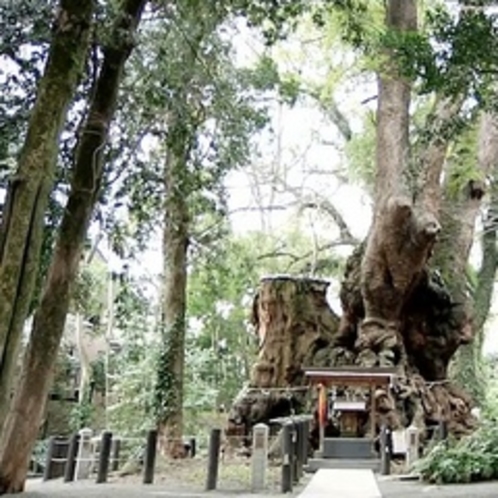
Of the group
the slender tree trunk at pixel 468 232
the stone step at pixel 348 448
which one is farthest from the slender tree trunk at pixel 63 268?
the slender tree trunk at pixel 468 232

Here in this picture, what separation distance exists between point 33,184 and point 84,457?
6.76m

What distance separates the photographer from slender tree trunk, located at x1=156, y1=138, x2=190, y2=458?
49.8 ft

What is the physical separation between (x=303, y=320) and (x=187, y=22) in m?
9.95

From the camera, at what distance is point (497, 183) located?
18266 mm

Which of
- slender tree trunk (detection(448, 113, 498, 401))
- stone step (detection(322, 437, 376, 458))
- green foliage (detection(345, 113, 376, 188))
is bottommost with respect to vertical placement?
stone step (detection(322, 437, 376, 458))

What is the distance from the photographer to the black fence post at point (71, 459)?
39.0ft

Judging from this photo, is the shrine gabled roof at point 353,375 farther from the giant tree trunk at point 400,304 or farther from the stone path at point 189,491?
the stone path at point 189,491

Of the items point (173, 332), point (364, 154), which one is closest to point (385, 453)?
point (173, 332)

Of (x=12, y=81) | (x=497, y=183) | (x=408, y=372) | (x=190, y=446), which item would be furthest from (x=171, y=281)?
(x=497, y=183)

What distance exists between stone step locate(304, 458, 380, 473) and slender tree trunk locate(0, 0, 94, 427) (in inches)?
366

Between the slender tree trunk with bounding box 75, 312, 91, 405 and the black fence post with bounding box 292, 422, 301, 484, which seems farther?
the slender tree trunk with bounding box 75, 312, 91, 405

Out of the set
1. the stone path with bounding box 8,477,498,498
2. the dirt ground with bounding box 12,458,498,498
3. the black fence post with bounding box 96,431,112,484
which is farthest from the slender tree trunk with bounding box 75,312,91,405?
the stone path with bounding box 8,477,498,498

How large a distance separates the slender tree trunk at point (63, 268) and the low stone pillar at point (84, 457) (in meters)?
3.87

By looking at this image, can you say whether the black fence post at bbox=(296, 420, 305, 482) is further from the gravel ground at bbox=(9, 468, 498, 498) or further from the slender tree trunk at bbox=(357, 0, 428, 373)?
the slender tree trunk at bbox=(357, 0, 428, 373)
